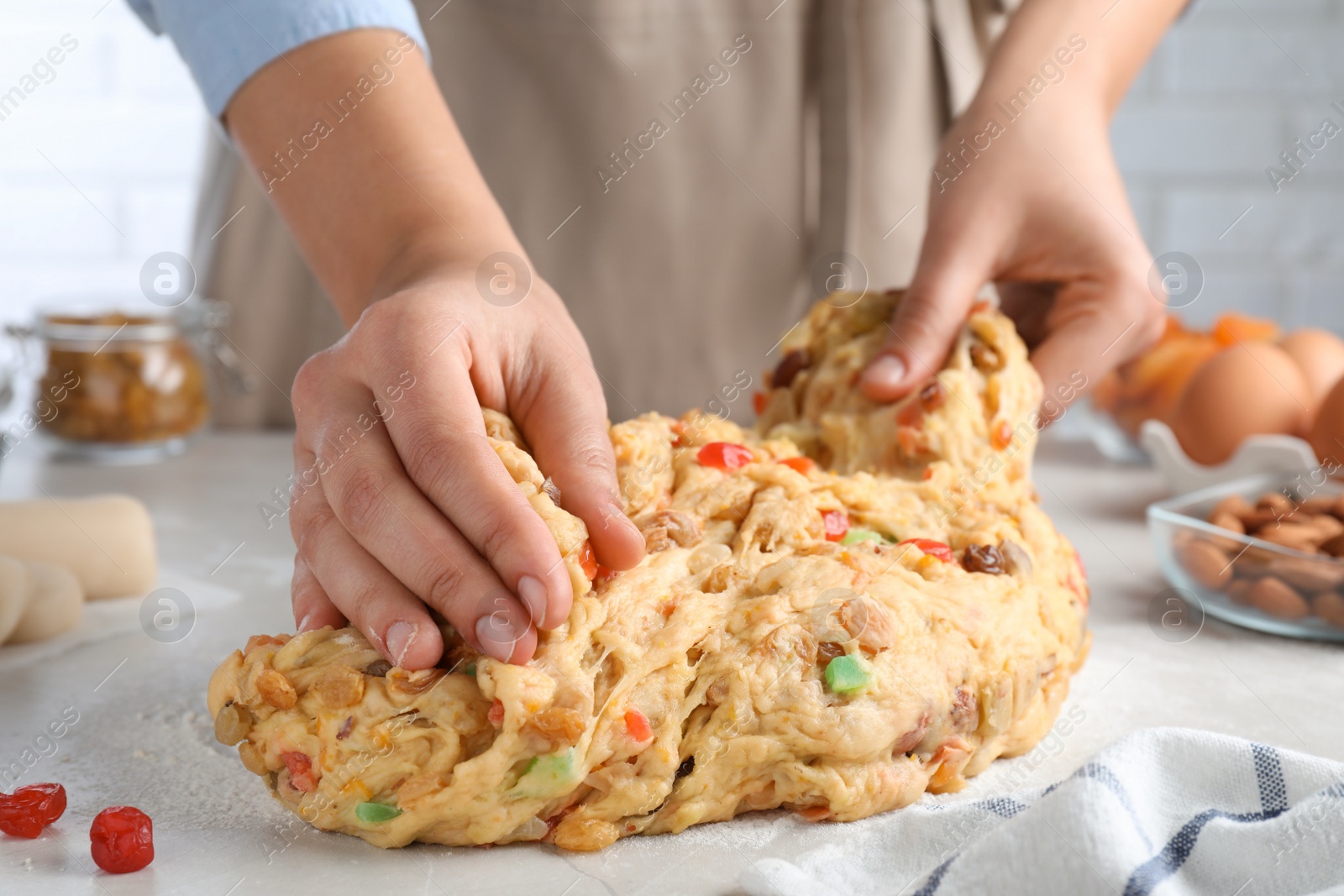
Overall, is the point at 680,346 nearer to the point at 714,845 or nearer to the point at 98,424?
the point at 98,424

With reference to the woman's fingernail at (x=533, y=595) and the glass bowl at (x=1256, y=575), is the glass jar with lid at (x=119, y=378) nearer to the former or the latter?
the woman's fingernail at (x=533, y=595)

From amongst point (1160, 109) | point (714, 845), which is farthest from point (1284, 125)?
point (714, 845)

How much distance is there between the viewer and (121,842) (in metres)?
1.00

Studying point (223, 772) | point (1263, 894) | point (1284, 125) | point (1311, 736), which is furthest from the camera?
point (1284, 125)

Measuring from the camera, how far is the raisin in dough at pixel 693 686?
1.01m

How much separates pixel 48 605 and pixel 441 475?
84 cm

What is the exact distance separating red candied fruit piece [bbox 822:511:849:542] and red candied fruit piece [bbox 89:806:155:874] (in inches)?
28.9

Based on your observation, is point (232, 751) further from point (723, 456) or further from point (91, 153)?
point (91, 153)

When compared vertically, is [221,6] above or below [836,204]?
above

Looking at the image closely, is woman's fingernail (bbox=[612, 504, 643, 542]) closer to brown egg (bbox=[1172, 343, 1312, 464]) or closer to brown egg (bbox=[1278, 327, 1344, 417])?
brown egg (bbox=[1172, 343, 1312, 464])

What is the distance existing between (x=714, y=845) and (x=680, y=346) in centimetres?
153

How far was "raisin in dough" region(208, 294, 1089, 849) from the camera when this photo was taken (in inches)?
39.8

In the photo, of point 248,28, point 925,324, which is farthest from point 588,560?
point 248,28

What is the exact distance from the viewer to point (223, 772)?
1.20m
